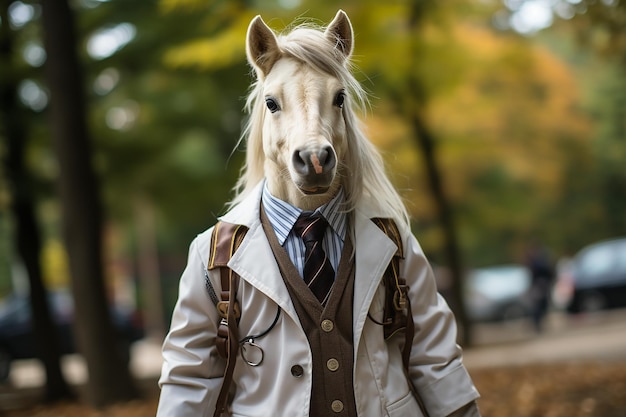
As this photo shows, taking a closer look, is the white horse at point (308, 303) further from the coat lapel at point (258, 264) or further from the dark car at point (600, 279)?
the dark car at point (600, 279)

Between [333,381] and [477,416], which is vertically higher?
[333,381]

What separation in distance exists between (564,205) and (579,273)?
36.0 feet

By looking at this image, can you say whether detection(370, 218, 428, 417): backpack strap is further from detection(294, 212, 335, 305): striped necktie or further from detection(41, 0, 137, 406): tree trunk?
detection(41, 0, 137, 406): tree trunk

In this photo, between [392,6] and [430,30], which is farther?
[430,30]

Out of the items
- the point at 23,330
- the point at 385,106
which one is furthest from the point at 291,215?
the point at 23,330

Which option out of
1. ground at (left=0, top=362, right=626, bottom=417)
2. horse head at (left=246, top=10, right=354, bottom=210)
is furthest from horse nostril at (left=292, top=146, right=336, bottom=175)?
ground at (left=0, top=362, right=626, bottom=417)

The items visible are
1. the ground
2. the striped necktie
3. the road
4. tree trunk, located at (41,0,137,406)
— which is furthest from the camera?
the road

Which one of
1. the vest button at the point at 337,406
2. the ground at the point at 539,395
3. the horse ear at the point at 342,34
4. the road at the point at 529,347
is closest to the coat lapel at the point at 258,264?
the vest button at the point at 337,406

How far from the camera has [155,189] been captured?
554 inches

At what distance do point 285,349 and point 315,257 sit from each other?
0.32 m

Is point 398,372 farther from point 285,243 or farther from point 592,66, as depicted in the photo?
point 592,66

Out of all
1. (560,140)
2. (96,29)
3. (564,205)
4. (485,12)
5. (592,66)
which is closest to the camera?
(96,29)

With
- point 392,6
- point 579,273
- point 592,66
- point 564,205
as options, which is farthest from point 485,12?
point 564,205

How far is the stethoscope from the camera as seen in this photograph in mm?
2650
